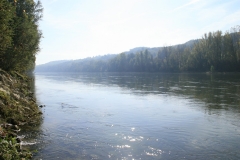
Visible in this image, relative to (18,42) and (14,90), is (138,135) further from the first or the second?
(18,42)

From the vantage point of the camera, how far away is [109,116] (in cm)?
1958

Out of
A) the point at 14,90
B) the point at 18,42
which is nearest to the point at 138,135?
the point at 14,90

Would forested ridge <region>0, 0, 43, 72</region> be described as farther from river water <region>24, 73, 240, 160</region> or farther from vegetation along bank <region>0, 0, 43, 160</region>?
river water <region>24, 73, 240, 160</region>

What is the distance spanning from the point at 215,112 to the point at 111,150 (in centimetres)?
1299

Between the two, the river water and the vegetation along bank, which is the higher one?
the vegetation along bank

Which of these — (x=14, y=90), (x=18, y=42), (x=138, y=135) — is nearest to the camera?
(x=138, y=135)

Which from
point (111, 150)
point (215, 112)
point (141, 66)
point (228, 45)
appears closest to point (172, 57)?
point (141, 66)

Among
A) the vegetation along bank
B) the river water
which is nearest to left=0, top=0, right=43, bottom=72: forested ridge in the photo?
the vegetation along bank

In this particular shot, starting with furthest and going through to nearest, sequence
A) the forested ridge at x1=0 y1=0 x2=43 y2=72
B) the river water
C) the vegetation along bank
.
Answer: the forested ridge at x1=0 y1=0 x2=43 y2=72 → the river water → the vegetation along bank

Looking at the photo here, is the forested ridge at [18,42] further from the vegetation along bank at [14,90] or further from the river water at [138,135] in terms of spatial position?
the river water at [138,135]

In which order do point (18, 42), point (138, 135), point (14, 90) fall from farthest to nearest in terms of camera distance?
point (18, 42), point (14, 90), point (138, 135)

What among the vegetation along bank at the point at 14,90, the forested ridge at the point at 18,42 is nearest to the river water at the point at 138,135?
the vegetation along bank at the point at 14,90

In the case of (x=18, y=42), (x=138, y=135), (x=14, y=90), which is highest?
(x=18, y=42)

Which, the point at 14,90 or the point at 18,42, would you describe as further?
the point at 18,42
